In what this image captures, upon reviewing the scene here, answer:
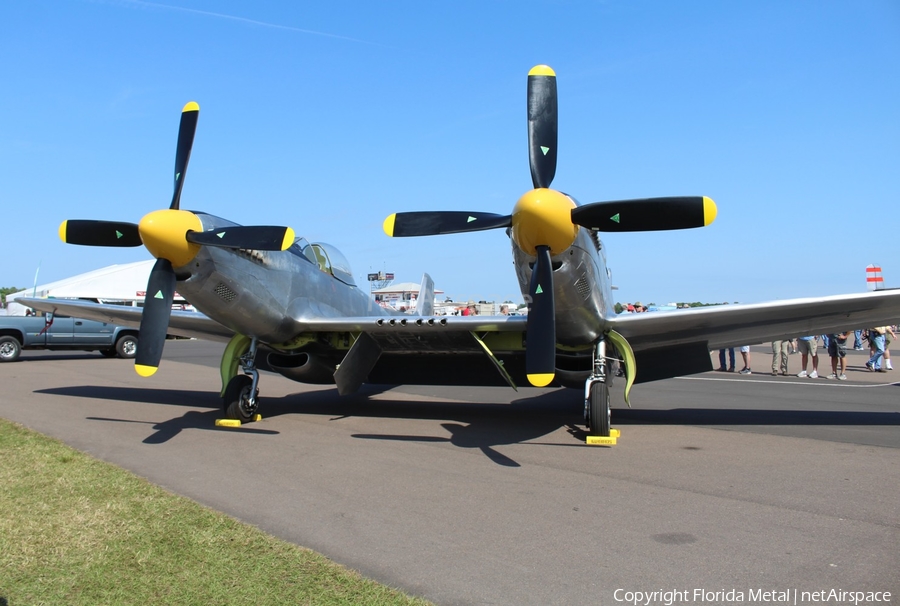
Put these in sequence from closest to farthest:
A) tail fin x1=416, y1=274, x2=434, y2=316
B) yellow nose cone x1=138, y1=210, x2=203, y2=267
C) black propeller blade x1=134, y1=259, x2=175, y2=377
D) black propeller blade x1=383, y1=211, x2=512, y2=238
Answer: black propeller blade x1=383, y1=211, x2=512, y2=238, yellow nose cone x1=138, y1=210, x2=203, y2=267, black propeller blade x1=134, y1=259, x2=175, y2=377, tail fin x1=416, y1=274, x2=434, y2=316

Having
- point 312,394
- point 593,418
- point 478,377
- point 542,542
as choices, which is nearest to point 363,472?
point 542,542

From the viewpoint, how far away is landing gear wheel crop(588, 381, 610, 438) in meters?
7.92

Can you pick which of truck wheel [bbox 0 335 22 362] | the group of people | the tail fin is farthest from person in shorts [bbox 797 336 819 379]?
truck wheel [bbox 0 335 22 362]

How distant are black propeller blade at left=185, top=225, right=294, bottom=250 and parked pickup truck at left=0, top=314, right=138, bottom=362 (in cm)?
1415

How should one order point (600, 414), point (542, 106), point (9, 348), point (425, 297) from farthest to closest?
point (9, 348) < point (425, 297) < point (600, 414) < point (542, 106)

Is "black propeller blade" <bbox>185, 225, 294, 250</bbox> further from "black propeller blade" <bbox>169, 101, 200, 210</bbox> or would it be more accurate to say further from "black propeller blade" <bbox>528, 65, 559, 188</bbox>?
"black propeller blade" <bbox>528, 65, 559, 188</bbox>

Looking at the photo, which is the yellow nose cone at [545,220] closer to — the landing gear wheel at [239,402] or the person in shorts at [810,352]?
the landing gear wheel at [239,402]

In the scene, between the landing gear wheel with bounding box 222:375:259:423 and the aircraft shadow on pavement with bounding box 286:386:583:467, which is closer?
the aircraft shadow on pavement with bounding box 286:386:583:467

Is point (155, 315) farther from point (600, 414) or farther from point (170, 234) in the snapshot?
point (600, 414)

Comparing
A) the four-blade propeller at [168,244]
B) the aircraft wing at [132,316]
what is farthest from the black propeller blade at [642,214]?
the aircraft wing at [132,316]

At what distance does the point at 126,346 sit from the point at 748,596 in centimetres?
2346

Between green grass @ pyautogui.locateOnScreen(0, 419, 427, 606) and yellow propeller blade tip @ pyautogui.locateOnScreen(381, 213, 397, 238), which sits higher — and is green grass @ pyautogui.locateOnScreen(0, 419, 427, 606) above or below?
below

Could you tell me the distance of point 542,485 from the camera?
5812 mm

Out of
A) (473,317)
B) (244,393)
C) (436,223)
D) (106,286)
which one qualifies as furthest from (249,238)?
(106,286)
